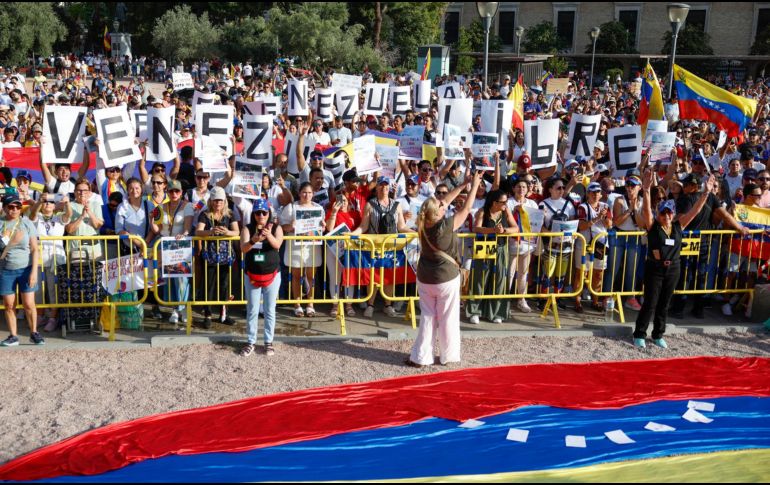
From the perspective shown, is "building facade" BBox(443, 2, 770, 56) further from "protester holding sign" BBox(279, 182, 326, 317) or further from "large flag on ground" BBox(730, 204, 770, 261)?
"protester holding sign" BBox(279, 182, 326, 317)

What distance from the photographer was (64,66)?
42562mm

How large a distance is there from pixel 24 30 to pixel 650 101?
138 feet

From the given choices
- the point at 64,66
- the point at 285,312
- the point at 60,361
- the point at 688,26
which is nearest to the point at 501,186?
the point at 285,312

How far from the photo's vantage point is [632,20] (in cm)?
5988

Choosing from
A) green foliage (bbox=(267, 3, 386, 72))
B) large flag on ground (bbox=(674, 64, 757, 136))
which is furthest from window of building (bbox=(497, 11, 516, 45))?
large flag on ground (bbox=(674, 64, 757, 136))

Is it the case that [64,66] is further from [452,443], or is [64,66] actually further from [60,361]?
[452,443]

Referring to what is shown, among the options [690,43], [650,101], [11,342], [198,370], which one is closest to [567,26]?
[690,43]

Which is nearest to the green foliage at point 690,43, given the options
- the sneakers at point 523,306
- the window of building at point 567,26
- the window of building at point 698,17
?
the window of building at point 698,17

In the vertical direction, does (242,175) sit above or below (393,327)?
above

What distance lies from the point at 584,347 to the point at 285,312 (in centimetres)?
378

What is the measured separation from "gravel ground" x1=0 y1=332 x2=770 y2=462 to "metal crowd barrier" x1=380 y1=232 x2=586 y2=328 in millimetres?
745

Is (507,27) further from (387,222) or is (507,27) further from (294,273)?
(294,273)

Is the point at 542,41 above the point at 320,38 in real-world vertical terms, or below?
above

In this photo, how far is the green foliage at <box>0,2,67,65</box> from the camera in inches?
1774
